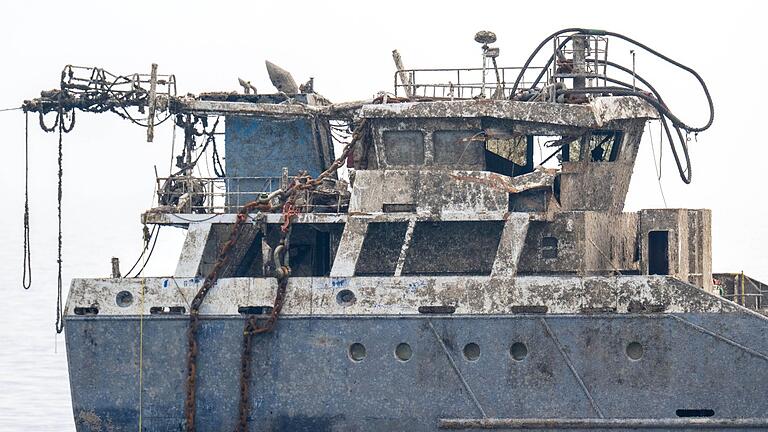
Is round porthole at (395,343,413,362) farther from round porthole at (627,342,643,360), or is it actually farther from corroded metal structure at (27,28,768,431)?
round porthole at (627,342,643,360)

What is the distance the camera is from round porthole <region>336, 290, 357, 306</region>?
78.1 ft

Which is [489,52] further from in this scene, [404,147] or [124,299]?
[124,299]

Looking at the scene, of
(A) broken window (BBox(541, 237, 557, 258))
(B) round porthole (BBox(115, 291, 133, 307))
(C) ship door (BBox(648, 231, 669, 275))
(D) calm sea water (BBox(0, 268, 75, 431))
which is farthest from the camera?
(D) calm sea water (BBox(0, 268, 75, 431))

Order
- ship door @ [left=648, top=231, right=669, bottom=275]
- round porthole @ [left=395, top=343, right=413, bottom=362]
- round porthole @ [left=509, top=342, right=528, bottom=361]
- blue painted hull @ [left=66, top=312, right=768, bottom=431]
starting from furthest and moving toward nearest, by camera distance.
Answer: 1. ship door @ [left=648, top=231, right=669, bottom=275]
2. round porthole @ [left=395, top=343, right=413, bottom=362]
3. round porthole @ [left=509, top=342, right=528, bottom=361]
4. blue painted hull @ [left=66, top=312, right=768, bottom=431]

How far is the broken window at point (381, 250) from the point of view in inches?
981

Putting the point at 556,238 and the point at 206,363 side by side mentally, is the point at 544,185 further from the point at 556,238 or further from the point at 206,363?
the point at 206,363

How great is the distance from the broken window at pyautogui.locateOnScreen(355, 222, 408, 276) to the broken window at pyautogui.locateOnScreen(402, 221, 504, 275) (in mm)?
208

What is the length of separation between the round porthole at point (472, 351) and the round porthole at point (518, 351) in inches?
18.2

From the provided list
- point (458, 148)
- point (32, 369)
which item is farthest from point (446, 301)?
point (32, 369)

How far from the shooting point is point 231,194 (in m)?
26.0

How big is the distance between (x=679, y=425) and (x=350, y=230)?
5.37 meters

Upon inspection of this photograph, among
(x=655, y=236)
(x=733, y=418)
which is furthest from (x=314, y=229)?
(x=733, y=418)

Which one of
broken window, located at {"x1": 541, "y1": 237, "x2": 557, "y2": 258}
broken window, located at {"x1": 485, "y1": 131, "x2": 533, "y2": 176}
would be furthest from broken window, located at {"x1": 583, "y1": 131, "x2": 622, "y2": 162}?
broken window, located at {"x1": 541, "y1": 237, "x2": 557, "y2": 258}

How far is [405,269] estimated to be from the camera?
24859 millimetres
